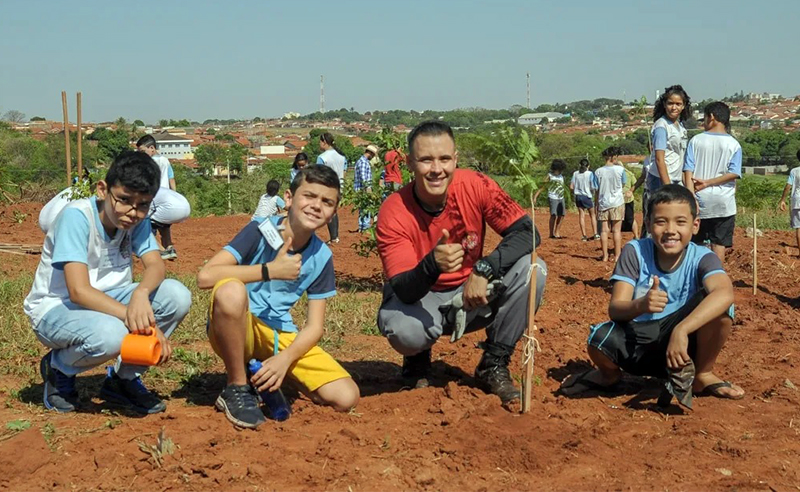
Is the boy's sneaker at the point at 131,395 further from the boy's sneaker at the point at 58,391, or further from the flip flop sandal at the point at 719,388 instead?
the flip flop sandal at the point at 719,388

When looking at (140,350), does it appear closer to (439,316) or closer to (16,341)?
(439,316)

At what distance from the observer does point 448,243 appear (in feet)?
14.3

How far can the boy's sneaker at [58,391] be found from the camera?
13.5 ft

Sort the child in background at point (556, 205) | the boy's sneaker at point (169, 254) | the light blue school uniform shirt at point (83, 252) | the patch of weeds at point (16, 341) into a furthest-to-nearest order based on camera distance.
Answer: the child in background at point (556, 205) → the boy's sneaker at point (169, 254) → the patch of weeds at point (16, 341) → the light blue school uniform shirt at point (83, 252)

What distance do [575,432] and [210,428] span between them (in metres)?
1.67

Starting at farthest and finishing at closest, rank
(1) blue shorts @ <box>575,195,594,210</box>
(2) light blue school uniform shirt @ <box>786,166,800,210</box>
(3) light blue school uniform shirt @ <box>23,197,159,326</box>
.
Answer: (1) blue shorts @ <box>575,195,594,210</box>, (2) light blue school uniform shirt @ <box>786,166,800,210</box>, (3) light blue school uniform shirt @ <box>23,197,159,326</box>

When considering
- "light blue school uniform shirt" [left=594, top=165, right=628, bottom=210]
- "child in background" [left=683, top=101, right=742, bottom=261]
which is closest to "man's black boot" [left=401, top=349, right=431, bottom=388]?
"child in background" [left=683, top=101, right=742, bottom=261]

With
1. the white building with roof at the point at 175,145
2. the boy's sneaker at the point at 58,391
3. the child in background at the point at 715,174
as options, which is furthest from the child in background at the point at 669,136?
the white building with roof at the point at 175,145

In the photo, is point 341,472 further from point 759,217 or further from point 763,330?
point 759,217

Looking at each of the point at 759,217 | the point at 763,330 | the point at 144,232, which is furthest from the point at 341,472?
the point at 759,217

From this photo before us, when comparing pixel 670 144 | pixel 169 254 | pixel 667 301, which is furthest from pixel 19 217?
pixel 667 301

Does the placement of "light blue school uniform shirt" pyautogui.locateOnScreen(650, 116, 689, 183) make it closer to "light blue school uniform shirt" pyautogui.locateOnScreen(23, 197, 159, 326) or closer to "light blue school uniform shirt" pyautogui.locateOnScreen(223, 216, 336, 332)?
"light blue school uniform shirt" pyautogui.locateOnScreen(223, 216, 336, 332)

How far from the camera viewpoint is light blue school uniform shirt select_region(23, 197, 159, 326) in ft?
12.8

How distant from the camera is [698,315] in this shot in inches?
157
